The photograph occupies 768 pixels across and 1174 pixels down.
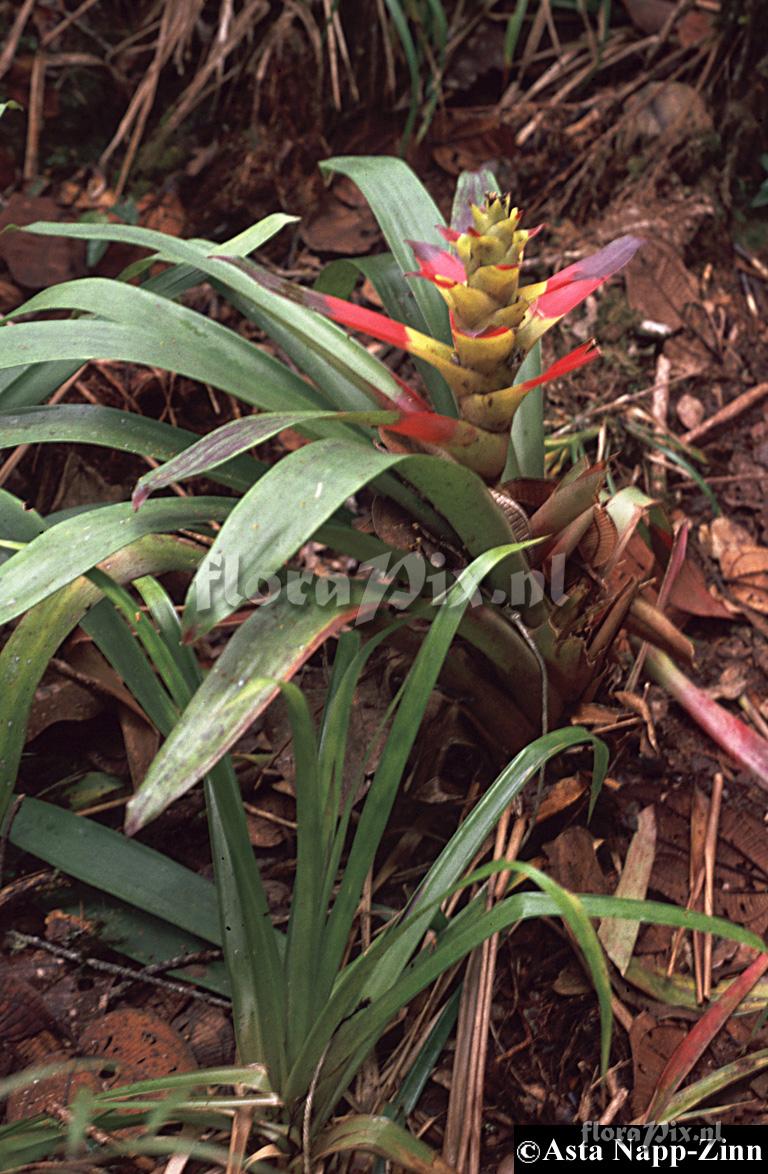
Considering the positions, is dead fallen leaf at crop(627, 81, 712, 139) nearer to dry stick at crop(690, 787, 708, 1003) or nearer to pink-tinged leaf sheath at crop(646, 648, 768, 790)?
pink-tinged leaf sheath at crop(646, 648, 768, 790)

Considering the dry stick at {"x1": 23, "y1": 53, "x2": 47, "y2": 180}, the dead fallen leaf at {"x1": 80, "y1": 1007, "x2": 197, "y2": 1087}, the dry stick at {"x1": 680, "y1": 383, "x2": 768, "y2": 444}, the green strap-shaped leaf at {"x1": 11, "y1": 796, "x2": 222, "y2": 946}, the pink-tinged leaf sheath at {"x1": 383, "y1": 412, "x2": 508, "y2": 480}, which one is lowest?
the dead fallen leaf at {"x1": 80, "y1": 1007, "x2": 197, "y2": 1087}

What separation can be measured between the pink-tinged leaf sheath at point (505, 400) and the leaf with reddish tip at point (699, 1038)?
1.96 ft

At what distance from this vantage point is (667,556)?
129cm

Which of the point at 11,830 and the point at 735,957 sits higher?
the point at 11,830

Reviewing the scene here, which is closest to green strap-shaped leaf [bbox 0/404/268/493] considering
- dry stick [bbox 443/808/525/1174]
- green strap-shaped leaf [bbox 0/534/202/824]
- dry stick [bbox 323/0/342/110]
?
green strap-shaped leaf [bbox 0/534/202/824]

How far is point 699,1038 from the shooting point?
1017mm

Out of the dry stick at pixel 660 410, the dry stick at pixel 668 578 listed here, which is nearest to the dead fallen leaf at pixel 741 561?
the dry stick at pixel 660 410

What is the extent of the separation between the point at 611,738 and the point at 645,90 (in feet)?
4.31

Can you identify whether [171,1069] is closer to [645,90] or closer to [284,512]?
[284,512]

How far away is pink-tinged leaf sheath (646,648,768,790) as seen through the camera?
1156 millimetres

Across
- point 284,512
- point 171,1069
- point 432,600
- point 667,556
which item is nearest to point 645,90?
point 667,556

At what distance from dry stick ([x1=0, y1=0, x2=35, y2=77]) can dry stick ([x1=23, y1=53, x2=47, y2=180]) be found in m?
0.04

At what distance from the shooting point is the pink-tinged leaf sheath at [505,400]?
94cm

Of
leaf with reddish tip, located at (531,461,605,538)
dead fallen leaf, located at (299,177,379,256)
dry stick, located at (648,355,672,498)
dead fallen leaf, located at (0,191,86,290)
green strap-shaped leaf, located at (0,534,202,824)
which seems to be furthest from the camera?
dead fallen leaf, located at (299,177,379,256)
